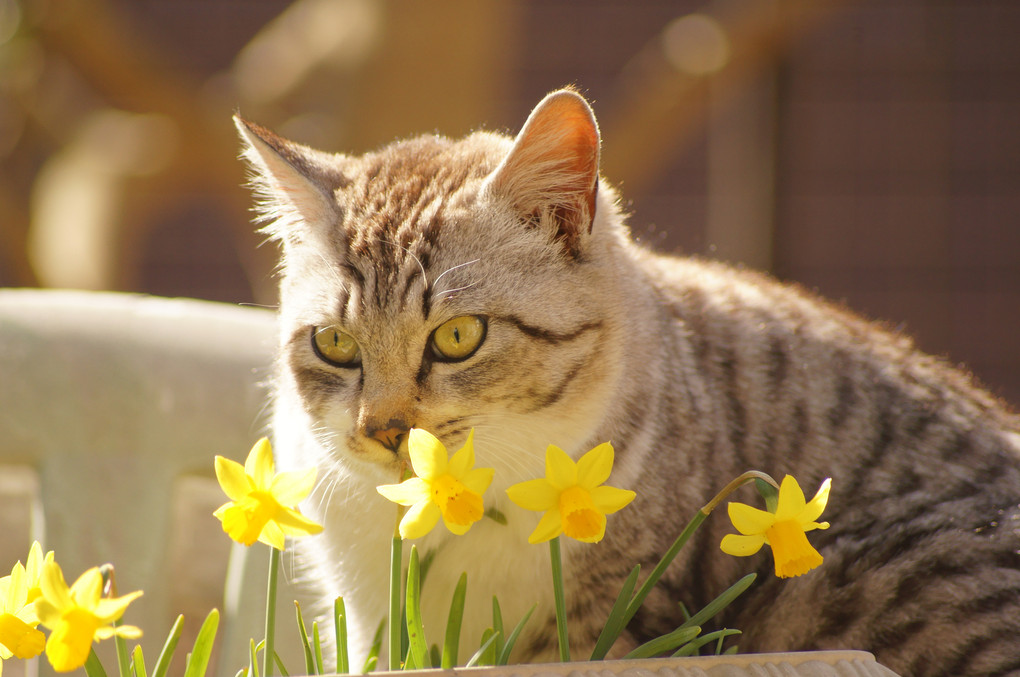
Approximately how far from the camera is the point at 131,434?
2129mm

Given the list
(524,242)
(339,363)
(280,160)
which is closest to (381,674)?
(339,363)

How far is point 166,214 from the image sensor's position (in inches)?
222

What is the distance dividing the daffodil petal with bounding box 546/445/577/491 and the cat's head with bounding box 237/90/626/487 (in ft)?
1.32

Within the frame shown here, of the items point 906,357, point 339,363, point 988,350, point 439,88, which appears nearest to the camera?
point 339,363

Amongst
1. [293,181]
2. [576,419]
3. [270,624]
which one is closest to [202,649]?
Result: [270,624]

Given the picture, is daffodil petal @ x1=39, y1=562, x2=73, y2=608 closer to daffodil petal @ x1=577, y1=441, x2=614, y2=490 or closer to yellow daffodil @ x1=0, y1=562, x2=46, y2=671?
yellow daffodil @ x1=0, y1=562, x2=46, y2=671

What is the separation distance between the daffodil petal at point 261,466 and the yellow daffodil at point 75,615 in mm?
167

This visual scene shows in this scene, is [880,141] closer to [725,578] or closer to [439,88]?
[439,88]

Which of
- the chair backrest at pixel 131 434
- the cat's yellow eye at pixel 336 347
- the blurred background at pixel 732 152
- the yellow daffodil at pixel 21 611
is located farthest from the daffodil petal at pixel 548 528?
the blurred background at pixel 732 152

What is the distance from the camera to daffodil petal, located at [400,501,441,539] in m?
0.92

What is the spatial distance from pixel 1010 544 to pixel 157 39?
498cm

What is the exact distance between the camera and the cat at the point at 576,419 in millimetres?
1398

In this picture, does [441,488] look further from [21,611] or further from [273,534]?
[21,611]

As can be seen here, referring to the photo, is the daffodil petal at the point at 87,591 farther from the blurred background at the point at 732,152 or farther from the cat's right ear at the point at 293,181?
the blurred background at the point at 732,152
